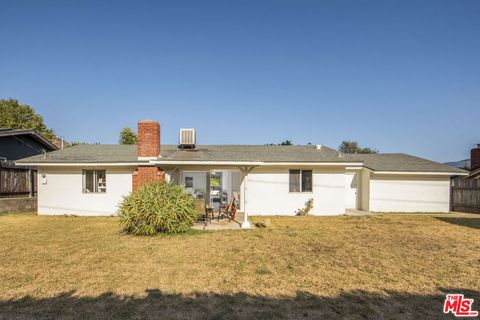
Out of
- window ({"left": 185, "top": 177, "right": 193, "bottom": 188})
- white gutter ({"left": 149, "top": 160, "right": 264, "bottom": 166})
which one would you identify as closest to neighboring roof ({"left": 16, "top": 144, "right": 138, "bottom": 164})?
white gutter ({"left": 149, "top": 160, "right": 264, "bottom": 166})

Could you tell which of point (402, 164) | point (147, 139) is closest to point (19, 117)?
point (147, 139)

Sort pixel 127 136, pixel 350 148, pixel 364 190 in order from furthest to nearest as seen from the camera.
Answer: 1. pixel 350 148
2. pixel 127 136
3. pixel 364 190

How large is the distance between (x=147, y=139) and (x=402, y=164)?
14937 millimetres

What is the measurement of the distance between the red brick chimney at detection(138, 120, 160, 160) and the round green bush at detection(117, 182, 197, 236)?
3019mm

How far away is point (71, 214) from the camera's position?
13.4 metres

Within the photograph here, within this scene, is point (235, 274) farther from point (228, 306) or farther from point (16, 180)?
point (16, 180)

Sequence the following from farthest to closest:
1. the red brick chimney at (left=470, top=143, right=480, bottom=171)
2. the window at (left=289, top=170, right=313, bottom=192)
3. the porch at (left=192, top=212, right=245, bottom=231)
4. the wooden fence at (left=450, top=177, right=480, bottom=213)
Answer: the red brick chimney at (left=470, top=143, right=480, bottom=171) < the wooden fence at (left=450, top=177, right=480, bottom=213) < the window at (left=289, top=170, right=313, bottom=192) < the porch at (left=192, top=212, right=245, bottom=231)

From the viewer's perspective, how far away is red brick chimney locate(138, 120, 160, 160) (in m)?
11.9

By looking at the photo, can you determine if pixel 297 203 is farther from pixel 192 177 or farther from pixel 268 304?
pixel 268 304

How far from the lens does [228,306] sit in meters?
4.15

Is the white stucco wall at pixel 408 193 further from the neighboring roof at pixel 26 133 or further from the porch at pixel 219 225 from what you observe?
the neighboring roof at pixel 26 133

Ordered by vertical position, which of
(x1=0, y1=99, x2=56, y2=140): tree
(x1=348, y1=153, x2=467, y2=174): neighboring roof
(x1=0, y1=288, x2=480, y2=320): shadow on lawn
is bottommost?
(x1=0, y1=288, x2=480, y2=320): shadow on lawn

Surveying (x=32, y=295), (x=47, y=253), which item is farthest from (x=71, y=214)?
(x=32, y=295)

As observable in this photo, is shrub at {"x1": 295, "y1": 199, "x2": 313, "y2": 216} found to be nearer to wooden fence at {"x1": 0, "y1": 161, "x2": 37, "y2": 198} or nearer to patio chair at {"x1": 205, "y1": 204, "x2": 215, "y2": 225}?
patio chair at {"x1": 205, "y1": 204, "x2": 215, "y2": 225}
